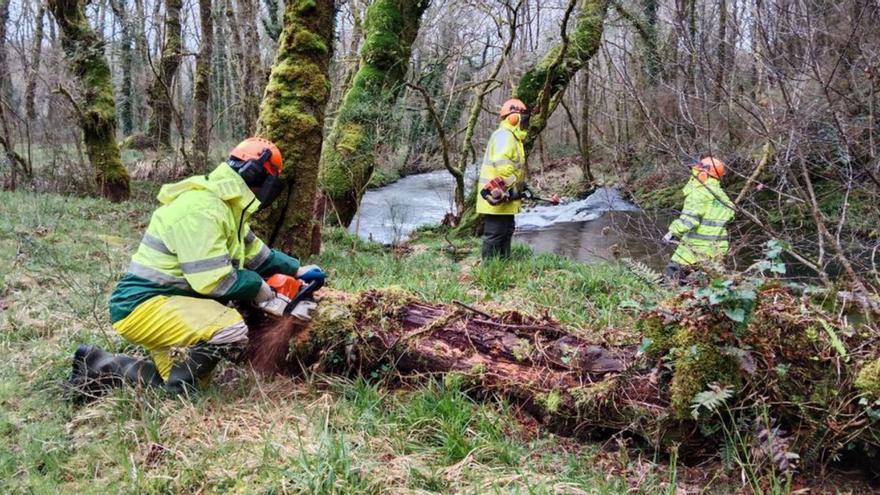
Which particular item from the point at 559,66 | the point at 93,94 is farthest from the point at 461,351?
the point at 93,94

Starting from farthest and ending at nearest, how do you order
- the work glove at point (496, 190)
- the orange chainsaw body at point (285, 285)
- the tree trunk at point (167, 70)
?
the tree trunk at point (167, 70) → the work glove at point (496, 190) → the orange chainsaw body at point (285, 285)

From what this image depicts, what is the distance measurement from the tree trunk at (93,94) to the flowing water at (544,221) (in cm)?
506

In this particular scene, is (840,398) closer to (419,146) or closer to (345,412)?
(345,412)

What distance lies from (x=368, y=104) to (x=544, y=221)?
760 centimetres

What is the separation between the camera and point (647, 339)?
2.75 m

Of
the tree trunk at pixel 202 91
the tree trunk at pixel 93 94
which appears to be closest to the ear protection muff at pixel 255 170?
the tree trunk at pixel 93 94

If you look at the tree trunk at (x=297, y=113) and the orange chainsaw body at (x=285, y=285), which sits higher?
the tree trunk at (x=297, y=113)

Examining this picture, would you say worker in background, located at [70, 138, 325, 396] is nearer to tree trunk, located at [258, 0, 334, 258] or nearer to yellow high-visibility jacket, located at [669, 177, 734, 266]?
tree trunk, located at [258, 0, 334, 258]

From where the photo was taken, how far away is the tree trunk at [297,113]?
6.29 meters

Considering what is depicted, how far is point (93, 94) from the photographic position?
11.6 meters

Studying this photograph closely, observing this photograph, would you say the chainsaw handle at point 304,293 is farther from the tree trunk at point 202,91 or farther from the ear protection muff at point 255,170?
the tree trunk at point 202,91

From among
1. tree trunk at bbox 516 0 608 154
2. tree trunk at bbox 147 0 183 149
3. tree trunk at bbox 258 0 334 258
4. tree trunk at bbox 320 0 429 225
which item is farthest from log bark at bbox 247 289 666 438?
tree trunk at bbox 147 0 183 149

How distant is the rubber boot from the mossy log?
772mm

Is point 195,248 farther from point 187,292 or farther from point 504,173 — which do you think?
point 504,173
